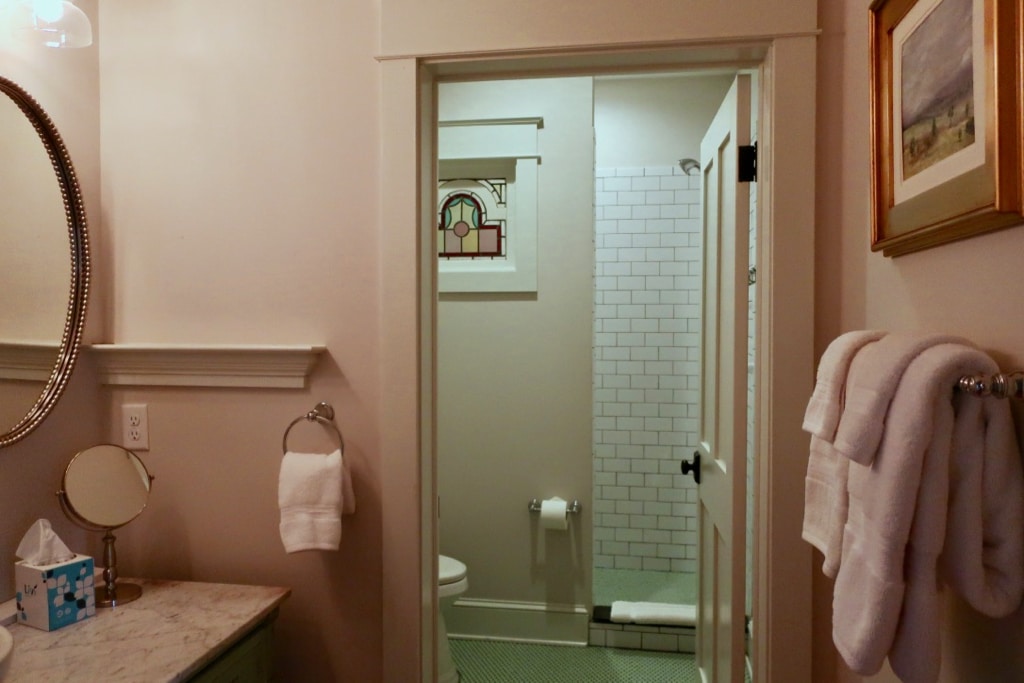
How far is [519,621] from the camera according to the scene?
114 inches

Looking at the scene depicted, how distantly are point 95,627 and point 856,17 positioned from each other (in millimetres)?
1980

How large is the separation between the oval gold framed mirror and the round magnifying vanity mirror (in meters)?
0.15

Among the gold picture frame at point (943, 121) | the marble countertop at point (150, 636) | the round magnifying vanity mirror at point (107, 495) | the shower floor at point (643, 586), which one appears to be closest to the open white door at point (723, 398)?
the gold picture frame at point (943, 121)

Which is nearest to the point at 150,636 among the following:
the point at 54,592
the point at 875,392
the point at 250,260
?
the point at 54,592

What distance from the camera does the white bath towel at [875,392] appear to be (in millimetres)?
801

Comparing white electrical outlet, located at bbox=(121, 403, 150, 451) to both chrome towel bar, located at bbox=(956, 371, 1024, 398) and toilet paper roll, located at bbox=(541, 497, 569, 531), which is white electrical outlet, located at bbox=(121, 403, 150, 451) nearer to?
toilet paper roll, located at bbox=(541, 497, 569, 531)

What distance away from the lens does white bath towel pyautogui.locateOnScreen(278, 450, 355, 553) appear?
4.98 feet

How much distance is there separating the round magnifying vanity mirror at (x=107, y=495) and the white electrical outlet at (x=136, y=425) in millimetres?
94

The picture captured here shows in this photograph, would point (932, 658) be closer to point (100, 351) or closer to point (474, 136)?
point (100, 351)

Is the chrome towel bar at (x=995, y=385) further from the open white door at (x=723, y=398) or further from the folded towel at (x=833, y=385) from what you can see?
the open white door at (x=723, y=398)

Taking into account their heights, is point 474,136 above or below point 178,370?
above

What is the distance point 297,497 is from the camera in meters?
1.53

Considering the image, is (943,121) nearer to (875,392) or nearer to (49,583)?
(875,392)

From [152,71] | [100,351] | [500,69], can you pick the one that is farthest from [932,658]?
[152,71]
